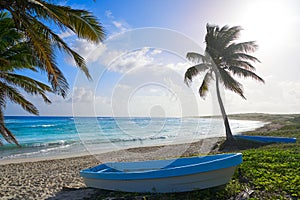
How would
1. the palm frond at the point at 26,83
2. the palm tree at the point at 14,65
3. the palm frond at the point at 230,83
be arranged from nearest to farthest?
1. the palm tree at the point at 14,65
2. the palm frond at the point at 26,83
3. the palm frond at the point at 230,83

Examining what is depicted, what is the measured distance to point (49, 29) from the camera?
15.6 feet

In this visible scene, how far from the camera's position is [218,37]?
1404 cm

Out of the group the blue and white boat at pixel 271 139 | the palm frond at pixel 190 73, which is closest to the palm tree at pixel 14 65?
the palm frond at pixel 190 73

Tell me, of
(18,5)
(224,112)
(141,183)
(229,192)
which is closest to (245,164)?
(229,192)

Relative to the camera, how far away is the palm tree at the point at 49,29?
4254 mm

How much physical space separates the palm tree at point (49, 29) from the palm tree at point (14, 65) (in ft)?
4.29

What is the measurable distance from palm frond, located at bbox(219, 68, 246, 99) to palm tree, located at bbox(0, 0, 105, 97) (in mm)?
9778

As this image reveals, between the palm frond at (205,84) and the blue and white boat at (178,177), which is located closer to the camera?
the blue and white boat at (178,177)

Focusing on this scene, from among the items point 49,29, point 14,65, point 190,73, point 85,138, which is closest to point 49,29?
point 49,29

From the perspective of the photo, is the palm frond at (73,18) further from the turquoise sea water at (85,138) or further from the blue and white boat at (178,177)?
the turquoise sea water at (85,138)

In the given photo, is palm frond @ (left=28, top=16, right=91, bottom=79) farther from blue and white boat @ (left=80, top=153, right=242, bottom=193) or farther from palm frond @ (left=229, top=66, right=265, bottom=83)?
palm frond @ (left=229, top=66, right=265, bottom=83)

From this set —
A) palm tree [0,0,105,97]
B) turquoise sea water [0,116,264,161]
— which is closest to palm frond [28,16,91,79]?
palm tree [0,0,105,97]

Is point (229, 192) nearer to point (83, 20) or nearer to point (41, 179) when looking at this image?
point (83, 20)

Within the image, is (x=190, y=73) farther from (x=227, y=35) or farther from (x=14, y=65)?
(x=14, y=65)
